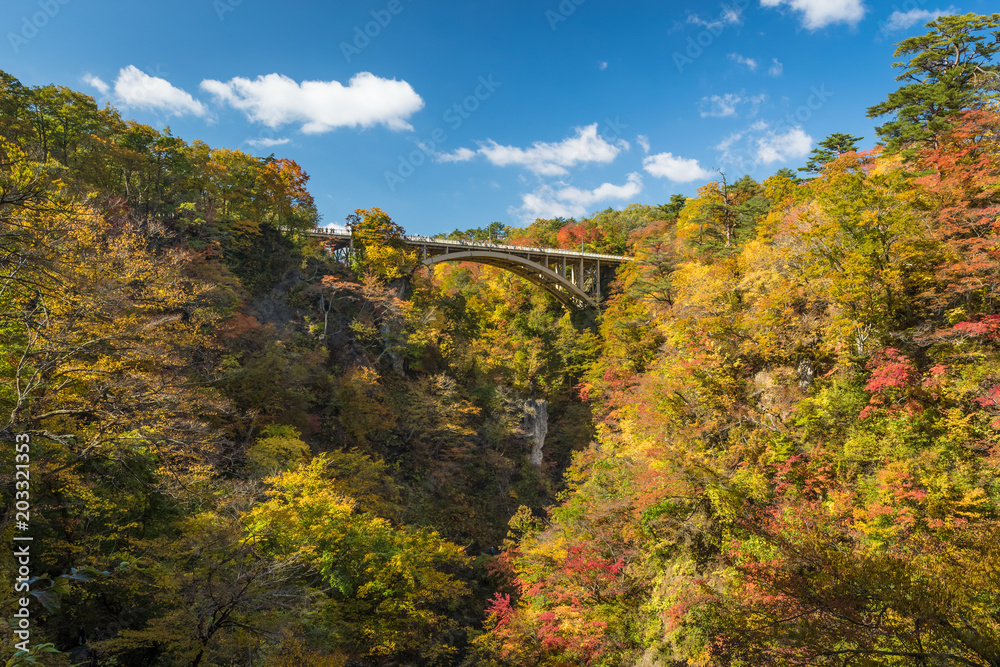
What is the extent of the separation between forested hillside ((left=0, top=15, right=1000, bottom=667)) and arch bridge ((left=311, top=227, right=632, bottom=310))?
767 cm

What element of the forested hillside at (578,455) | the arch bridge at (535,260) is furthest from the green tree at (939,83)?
the arch bridge at (535,260)

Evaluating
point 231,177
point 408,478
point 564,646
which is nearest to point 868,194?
point 564,646

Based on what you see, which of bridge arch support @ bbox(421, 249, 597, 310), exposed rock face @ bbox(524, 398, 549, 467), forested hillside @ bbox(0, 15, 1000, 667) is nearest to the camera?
forested hillside @ bbox(0, 15, 1000, 667)

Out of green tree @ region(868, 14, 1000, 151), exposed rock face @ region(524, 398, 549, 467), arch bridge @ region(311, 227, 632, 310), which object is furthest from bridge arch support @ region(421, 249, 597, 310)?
green tree @ region(868, 14, 1000, 151)

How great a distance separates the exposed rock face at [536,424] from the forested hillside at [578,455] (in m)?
5.86

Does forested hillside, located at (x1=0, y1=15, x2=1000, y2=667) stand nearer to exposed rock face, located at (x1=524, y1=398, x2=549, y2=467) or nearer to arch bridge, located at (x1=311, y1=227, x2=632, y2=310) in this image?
exposed rock face, located at (x1=524, y1=398, x2=549, y2=467)

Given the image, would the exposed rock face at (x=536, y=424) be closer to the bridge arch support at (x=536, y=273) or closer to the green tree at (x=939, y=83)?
the bridge arch support at (x=536, y=273)

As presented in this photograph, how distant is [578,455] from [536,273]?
704 inches

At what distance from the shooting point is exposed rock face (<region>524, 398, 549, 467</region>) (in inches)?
1091

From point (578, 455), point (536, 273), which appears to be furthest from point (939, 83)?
point (536, 273)

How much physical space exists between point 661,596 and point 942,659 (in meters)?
7.97

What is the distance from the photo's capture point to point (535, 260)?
33.7 metres

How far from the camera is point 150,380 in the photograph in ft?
28.2

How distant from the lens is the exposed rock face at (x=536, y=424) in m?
27.7
